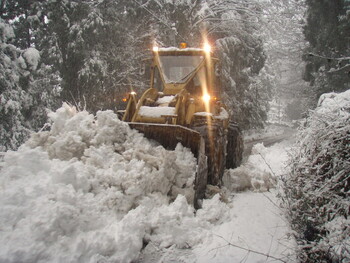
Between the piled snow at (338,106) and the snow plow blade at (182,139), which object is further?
the snow plow blade at (182,139)

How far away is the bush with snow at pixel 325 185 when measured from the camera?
253 cm

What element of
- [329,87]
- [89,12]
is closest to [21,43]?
[89,12]

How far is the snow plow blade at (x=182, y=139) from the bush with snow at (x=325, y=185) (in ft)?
5.39

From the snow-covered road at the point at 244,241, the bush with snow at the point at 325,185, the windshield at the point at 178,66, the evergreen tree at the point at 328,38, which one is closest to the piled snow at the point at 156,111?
the windshield at the point at 178,66

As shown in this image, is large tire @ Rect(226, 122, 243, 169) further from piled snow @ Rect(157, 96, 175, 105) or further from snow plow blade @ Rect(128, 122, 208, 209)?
snow plow blade @ Rect(128, 122, 208, 209)

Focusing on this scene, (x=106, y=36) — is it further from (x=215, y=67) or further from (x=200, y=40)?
(x=215, y=67)

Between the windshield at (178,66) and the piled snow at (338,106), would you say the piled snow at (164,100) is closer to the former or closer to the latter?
the windshield at (178,66)

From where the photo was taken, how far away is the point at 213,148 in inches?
213

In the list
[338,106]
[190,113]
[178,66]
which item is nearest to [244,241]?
[338,106]

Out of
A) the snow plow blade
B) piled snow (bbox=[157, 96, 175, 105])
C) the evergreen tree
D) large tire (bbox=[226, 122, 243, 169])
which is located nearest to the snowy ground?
the snow plow blade

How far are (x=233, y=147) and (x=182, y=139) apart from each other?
2.58 metres

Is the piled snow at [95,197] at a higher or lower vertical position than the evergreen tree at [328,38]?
lower

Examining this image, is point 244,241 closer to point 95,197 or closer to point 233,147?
point 95,197

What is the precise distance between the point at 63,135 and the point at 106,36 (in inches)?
405
